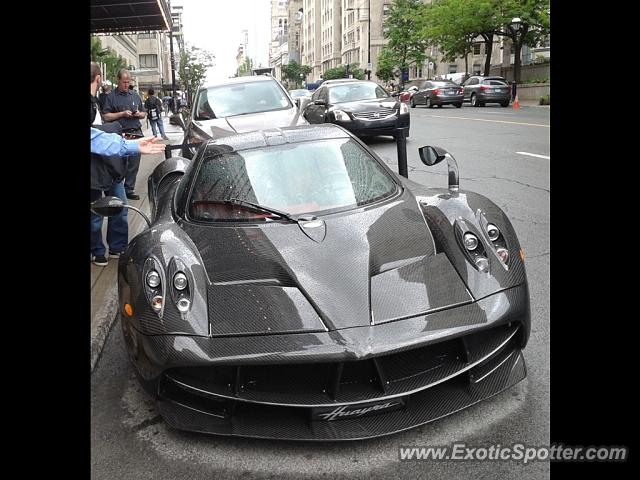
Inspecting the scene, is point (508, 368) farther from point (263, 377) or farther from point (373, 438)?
point (263, 377)

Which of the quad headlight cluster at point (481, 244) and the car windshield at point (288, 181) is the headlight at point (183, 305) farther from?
the quad headlight cluster at point (481, 244)

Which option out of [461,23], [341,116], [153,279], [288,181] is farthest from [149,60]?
[153,279]

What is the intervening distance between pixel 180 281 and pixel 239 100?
7.20 metres

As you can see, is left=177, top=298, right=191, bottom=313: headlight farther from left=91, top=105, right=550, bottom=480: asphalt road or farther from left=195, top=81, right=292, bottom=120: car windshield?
left=195, top=81, right=292, bottom=120: car windshield

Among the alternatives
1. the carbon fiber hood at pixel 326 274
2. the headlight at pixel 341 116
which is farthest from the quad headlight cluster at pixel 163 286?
the headlight at pixel 341 116

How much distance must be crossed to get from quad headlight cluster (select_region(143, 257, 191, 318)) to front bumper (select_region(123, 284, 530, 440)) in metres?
0.19

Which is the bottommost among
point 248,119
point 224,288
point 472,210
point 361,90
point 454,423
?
point 454,423

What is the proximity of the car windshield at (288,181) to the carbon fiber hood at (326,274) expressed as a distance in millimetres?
184

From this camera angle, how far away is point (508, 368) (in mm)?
2715

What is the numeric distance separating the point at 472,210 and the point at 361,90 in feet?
37.3

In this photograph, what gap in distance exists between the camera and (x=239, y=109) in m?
9.45
